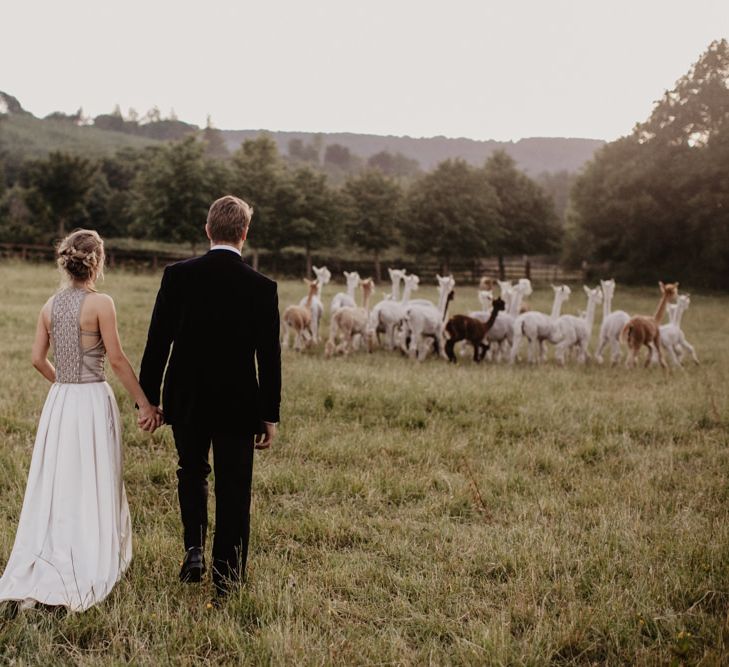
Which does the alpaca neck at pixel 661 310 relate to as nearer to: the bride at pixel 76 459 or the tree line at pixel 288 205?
the bride at pixel 76 459

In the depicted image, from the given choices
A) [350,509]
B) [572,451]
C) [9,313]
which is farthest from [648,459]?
[9,313]

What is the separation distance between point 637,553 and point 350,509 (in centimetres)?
214

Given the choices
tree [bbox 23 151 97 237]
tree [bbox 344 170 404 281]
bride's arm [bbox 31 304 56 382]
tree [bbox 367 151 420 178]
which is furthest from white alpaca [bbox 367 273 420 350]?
tree [bbox 367 151 420 178]

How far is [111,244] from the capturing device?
54625 mm

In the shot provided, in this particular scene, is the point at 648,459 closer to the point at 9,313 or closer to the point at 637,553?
the point at 637,553

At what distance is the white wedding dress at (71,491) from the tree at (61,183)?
160 ft

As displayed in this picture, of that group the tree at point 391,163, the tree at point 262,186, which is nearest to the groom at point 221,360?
the tree at point 262,186

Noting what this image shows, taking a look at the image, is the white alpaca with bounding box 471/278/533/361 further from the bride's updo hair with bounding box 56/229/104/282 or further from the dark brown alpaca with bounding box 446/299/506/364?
the bride's updo hair with bounding box 56/229/104/282

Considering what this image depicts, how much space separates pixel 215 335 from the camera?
3684mm

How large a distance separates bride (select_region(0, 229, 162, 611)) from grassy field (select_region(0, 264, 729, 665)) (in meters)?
0.21

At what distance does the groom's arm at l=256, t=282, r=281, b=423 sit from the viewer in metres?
3.75

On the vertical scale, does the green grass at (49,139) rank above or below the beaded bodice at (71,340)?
above

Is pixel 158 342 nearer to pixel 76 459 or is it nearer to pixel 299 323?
pixel 76 459

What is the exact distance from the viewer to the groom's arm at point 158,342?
146 inches
